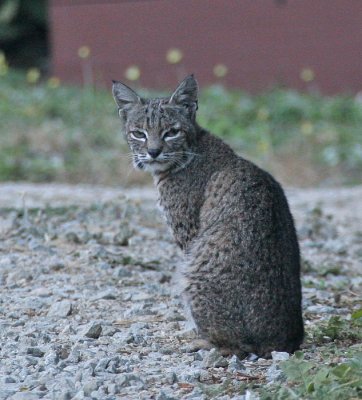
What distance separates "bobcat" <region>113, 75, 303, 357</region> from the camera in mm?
5391

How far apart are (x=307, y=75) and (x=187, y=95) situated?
10486mm

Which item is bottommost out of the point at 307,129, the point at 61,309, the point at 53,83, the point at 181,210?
the point at 61,309

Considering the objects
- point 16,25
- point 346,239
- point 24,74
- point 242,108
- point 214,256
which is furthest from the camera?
point 16,25

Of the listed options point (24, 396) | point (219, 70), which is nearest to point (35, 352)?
point (24, 396)

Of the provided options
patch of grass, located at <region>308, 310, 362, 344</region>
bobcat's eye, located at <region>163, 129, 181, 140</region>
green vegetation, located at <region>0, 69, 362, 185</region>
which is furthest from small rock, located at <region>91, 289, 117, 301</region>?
green vegetation, located at <region>0, 69, 362, 185</region>

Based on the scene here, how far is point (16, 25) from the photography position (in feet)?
71.6

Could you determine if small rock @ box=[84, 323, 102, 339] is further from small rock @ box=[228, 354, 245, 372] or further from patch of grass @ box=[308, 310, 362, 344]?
patch of grass @ box=[308, 310, 362, 344]

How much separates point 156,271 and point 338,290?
1.29 m

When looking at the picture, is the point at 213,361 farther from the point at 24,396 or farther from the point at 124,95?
the point at 124,95

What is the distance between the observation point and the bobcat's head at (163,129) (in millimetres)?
6191

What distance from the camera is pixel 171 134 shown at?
6.23 m

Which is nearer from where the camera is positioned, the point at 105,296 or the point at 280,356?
the point at 280,356

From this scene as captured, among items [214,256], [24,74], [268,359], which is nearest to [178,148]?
[214,256]

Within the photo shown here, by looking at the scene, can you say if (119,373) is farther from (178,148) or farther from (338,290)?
(338,290)
